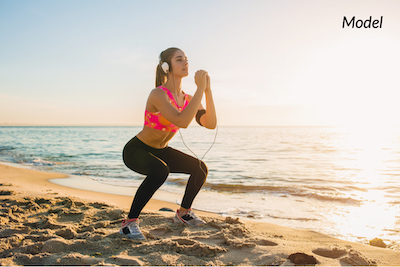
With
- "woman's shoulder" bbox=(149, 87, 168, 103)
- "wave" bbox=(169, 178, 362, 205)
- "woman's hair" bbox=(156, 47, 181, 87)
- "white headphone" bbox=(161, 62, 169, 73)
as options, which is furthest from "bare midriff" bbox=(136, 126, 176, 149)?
"wave" bbox=(169, 178, 362, 205)

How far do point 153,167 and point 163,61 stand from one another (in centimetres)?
117

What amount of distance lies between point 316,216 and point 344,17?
385 cm

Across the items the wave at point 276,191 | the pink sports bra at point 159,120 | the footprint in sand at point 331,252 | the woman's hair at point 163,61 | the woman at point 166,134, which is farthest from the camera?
the wave at point 276,191

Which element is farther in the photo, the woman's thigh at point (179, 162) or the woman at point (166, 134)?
the woman's thigh at point (179, 162)

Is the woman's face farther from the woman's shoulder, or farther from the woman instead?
the woman's shoulder

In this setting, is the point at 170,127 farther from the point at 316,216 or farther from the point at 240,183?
the point at 240,183

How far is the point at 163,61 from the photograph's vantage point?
305cm

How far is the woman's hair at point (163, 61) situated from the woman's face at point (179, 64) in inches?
1.7

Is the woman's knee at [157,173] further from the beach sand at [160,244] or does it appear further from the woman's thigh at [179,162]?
the beach sand at [160,244]

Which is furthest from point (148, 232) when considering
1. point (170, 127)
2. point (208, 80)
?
point (208, 80)

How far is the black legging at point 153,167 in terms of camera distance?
108 inches

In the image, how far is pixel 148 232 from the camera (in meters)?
2.88

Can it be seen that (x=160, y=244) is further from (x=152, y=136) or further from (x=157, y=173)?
(x=152, y=136)

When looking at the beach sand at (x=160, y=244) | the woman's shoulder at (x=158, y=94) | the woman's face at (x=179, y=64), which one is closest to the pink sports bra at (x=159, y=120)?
the woman's shoulder at (x=158, y=94)
